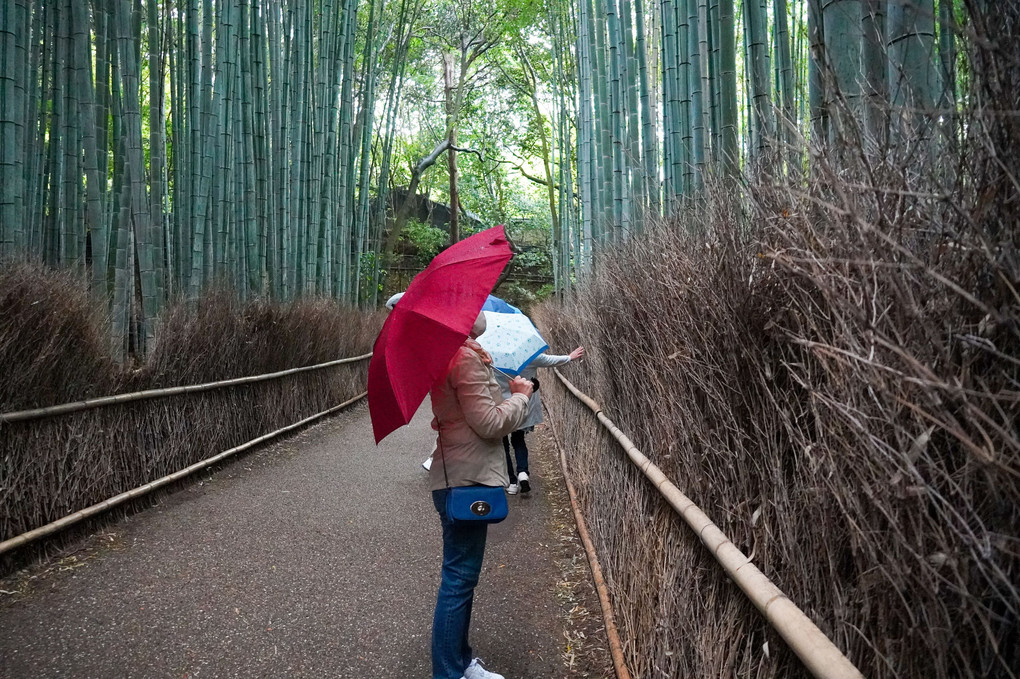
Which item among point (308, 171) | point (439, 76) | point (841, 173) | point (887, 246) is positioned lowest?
point (887, 246)

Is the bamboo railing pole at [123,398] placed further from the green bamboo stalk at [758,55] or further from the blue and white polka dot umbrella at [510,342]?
the green bamboo stalk at [758,55]

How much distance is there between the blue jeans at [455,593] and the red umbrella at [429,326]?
1.09ft

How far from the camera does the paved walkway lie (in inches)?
87.3

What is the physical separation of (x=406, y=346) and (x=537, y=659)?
3.88 ft

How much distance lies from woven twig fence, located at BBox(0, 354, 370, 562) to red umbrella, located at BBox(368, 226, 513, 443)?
5.58 ft

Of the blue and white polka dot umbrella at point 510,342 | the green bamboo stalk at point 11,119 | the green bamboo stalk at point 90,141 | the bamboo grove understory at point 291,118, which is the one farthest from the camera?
the green bamboo stalk at point 90,141

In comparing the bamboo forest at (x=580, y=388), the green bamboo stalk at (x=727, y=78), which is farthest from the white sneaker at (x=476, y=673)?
the green bamboo stalk at (x=727, y=78)

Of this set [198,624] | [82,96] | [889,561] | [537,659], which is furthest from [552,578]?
[82,96]

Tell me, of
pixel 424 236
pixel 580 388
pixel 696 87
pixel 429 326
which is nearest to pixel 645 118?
pixel 696 87

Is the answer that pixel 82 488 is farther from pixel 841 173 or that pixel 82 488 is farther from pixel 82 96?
pixel 841 173

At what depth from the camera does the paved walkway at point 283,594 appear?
87.3 inches

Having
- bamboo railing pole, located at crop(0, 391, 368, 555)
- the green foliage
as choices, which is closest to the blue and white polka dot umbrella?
bamboo railing pole, located at crop(0, 391, 368, 555)

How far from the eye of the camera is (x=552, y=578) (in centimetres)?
301

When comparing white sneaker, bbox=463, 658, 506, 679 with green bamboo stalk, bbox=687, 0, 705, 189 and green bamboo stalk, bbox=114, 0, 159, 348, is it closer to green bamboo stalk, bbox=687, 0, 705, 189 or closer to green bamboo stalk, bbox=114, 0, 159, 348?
green bamboo stalk, bbox=687, 0, 705, 189
